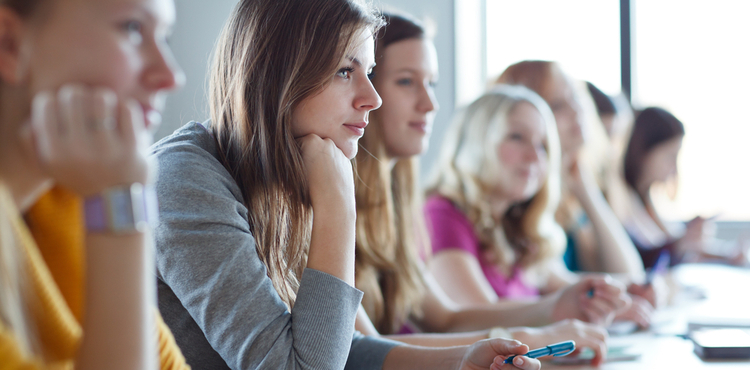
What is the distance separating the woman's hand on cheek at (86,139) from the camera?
478 millimetres

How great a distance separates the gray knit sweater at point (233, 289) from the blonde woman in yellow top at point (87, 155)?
9.7 inches

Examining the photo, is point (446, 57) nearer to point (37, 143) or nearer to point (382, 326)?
point (382, 326)

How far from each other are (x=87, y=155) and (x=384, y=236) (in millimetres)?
986

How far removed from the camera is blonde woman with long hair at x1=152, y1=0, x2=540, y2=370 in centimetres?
79

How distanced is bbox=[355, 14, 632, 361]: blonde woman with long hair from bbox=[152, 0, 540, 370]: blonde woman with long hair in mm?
373

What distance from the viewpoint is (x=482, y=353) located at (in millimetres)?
926

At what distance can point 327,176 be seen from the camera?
0.90 m

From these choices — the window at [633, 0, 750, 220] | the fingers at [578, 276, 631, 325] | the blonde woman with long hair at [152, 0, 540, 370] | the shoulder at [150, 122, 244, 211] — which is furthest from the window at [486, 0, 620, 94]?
the shoulder at [150, 122, 244, 211]

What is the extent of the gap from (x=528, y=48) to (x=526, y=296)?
216 cm

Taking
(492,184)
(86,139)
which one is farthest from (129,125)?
(492,184)

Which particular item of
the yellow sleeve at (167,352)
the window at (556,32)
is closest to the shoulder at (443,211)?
the yellow sleeve at (167,352)

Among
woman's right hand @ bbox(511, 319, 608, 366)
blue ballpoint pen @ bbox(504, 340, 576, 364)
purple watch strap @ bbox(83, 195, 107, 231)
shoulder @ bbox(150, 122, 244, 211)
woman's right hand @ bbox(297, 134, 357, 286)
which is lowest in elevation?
woman's right hand @ bbox(511, 319, 608, 366)

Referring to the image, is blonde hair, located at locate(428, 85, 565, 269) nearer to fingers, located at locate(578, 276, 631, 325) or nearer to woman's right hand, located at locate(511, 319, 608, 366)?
fingers, located at locate(578, 276, 631, 325)

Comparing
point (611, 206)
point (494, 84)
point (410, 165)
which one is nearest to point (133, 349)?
point (410, 165)
